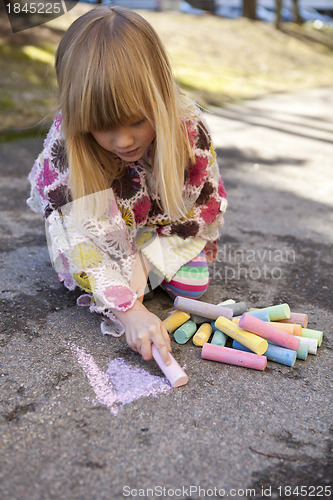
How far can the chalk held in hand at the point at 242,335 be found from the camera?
154 cm

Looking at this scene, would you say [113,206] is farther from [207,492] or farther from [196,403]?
[207,492]

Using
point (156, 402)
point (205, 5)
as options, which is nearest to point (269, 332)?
point (156, 402)

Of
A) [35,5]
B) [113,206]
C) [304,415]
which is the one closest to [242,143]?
[113,206]

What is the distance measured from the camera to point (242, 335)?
159 centimetres

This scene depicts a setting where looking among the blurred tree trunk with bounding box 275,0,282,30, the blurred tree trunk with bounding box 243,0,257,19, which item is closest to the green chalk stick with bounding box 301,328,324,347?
the blurred tree trunk with bounding box 275,0,282,30

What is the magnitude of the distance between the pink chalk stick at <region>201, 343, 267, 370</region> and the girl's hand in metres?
0.14

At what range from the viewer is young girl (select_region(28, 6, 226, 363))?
137cm

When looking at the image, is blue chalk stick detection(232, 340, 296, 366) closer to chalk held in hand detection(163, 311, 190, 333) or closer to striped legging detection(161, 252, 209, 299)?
chalk held in hand detection(163, 311, 190, 333)

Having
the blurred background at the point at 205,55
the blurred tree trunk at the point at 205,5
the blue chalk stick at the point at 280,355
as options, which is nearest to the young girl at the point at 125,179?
the blurred background at the point at 205,55

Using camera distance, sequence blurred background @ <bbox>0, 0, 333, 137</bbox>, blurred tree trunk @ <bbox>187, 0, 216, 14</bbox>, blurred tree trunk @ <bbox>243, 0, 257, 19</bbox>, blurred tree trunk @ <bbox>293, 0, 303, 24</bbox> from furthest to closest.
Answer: blurred tree trunk @ <bbox>187, 0, 216, 14</bbox>, blurred tree trunk @ <bbox>293, 0, 303, 24</bbox>, blurred tree trunk @ <bbox>243, 0, 257, 19</bbox>, blurred background @ <bbox>0, 0, 333, 137</bbox>

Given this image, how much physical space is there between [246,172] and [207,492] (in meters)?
2.84

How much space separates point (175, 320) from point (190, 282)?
0.71ft

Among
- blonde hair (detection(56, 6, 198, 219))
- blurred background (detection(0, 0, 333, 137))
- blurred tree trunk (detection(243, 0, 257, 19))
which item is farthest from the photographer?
blurred tree trunk (detection(243, 0, 257, 19))

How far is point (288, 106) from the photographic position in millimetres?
5941
